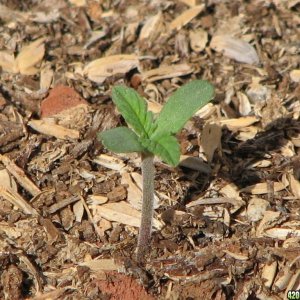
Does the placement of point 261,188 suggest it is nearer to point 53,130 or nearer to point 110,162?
point 110,162

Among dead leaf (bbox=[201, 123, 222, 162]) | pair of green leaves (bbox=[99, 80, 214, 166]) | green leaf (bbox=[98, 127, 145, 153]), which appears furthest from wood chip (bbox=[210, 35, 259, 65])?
green leaf (bbox=[98, 127, 145, 153])

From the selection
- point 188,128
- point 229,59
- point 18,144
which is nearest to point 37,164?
point 18,144

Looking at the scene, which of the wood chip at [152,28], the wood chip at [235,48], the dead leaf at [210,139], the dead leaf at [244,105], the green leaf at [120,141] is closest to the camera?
the green leaf at [120,141]

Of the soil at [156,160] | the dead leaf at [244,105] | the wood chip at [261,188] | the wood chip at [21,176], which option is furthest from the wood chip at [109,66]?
the wood chip at [261,188]

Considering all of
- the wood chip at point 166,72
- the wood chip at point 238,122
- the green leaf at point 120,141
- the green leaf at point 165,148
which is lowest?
the wood chip at point 238,122

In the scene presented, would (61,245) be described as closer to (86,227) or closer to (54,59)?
(86,227)

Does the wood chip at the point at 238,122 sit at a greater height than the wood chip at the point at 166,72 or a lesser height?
lesser

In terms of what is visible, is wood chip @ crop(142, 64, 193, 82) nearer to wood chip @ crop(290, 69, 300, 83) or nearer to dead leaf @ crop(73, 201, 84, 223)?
wood chip @ crop(290, 69, 300, 83)

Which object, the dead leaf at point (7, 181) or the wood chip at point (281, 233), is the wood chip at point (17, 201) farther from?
the wood chip at point (281, 233)
